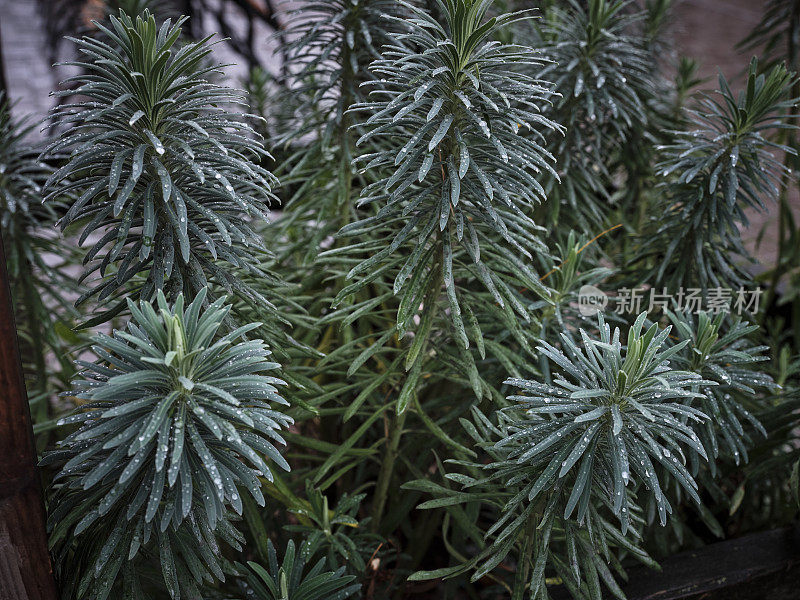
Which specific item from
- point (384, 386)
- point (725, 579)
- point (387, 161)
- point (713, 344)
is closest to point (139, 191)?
point (387, 161)

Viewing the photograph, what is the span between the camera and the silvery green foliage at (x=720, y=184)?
94 cm

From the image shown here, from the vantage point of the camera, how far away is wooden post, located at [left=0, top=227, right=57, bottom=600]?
2.06 feet

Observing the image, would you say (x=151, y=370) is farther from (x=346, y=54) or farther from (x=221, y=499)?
(x=346, y=54)

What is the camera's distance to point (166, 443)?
0.58m

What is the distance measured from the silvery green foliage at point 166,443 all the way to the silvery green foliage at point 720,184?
68 cm

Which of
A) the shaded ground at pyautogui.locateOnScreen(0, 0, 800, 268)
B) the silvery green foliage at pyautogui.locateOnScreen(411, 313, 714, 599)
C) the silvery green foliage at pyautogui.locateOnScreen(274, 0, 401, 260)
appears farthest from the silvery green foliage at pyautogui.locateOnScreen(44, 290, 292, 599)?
the shaded ground at pyautogui.locateOnScreen(0, 0, 800, 268)

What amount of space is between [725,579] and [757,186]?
0.58 metres

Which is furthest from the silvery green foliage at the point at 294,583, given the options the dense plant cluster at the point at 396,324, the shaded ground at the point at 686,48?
the shaded ground at the point at 686,48

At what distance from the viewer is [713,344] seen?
2.85ft

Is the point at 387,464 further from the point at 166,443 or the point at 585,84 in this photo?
the point at 585,84

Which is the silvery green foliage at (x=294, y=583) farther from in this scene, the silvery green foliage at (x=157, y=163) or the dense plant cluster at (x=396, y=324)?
the silvery green foliage at (x=157, y=163)

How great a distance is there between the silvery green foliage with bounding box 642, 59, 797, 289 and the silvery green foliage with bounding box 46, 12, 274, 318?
0.63 m

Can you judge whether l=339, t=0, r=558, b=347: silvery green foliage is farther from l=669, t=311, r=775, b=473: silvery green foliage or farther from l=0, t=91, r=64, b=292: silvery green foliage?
l=0, t=91, r=64, b=292: silvery green foliage

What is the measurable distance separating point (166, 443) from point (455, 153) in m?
0.46
